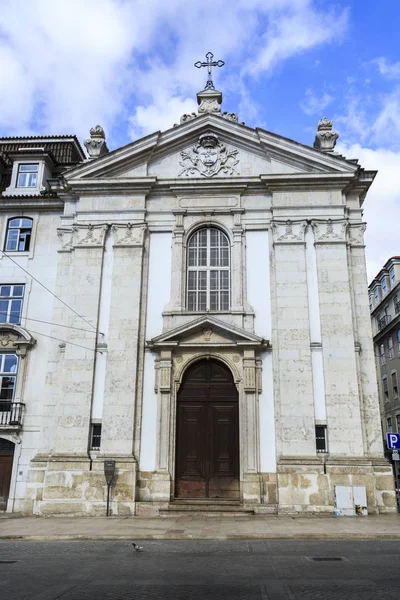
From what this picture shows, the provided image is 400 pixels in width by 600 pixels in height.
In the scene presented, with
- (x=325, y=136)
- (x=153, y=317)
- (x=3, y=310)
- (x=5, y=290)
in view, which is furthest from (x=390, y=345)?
(x=3, y=310)

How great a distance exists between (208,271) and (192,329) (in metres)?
2.80

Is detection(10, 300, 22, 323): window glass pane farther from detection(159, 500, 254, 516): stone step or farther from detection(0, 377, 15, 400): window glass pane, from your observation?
detection(159, 500, 254, 516): stone step

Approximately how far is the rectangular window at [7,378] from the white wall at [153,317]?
18.0 feet

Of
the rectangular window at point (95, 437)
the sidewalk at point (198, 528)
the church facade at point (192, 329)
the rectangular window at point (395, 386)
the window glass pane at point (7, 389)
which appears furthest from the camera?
the rectangular window at point (395, 386)

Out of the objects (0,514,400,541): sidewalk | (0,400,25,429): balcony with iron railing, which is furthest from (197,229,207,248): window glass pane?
(0,514,400,541): sidewalk

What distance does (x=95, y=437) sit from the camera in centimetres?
1961

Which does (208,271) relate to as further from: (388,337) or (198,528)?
(388,337)

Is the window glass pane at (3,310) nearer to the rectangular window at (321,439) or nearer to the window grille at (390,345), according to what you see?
the rectangular window at (321,439)

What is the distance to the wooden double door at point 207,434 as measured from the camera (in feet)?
62.6

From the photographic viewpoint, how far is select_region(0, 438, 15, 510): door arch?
20125 mm

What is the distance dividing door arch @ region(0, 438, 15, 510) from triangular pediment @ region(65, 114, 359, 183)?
10919mm

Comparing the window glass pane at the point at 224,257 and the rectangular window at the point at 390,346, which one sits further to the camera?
the rectangular window at the point at 390,346

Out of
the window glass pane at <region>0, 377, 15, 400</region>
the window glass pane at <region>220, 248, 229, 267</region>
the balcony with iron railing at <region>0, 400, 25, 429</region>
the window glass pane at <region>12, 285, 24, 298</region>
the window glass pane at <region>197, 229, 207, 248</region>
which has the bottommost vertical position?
the balcony with iron railing at <region>0, 400, 25, 429</region>

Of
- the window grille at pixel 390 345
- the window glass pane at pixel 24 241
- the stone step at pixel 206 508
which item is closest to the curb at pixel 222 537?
the stone step at pixel 206 508
